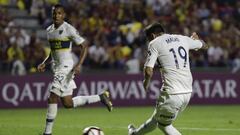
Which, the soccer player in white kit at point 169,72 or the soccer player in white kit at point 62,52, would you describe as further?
the soccer player in white kit at point 62,52

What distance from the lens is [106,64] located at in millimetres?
23641

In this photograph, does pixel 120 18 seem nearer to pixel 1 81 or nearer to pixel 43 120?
pixel 1 81

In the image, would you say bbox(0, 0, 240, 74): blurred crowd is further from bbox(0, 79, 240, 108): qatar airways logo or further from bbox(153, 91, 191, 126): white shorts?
bbox(153, 91, 191, 126): white shorts

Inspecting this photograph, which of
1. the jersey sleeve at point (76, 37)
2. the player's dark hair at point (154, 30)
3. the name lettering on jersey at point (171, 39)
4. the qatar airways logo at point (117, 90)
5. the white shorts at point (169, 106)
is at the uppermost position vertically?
the player's dark hair at point (154, 30)

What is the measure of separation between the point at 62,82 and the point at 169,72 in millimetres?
2937

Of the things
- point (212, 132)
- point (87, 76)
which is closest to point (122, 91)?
point (87, 76)

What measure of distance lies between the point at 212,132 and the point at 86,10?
1334cm

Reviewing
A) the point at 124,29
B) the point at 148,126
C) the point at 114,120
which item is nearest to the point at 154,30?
the point at 148,126

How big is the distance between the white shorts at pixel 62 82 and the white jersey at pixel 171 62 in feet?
9.11

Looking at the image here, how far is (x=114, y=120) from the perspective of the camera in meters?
16.8

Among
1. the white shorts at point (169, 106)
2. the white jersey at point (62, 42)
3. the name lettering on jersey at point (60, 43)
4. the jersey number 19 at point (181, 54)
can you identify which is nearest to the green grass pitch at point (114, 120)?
the white jersey at point (62, 42)

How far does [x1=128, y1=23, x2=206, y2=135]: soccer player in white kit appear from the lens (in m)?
10.2

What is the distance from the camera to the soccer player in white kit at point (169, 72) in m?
10.2

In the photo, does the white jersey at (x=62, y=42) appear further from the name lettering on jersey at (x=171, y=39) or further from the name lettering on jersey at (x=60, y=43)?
the name lettering on jersey at (x=171, y=39)
